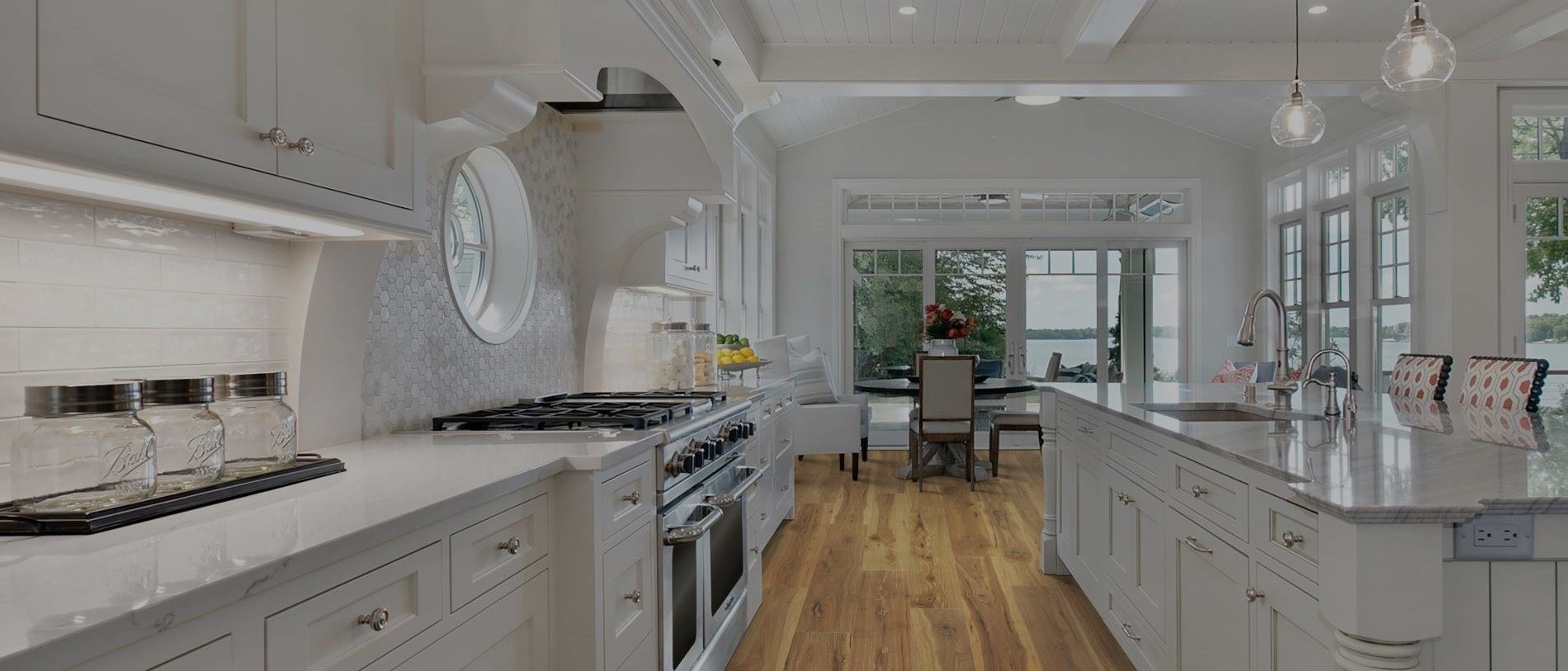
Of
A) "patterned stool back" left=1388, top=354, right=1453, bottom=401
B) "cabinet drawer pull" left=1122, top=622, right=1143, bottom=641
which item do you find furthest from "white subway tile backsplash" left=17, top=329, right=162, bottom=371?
"patterned stool back" left=1388, top=354, right=1453, bottom=401

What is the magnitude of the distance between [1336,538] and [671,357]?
263 centimetres

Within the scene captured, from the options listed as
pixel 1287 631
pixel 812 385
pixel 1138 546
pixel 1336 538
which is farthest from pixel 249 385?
pixel 812 385

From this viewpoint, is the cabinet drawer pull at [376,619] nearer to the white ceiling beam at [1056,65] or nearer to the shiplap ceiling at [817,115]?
the white ceiling beam at [1056,65]

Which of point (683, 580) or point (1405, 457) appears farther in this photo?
point (683, 580)

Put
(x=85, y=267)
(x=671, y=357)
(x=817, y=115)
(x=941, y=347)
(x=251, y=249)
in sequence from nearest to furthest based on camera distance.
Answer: (x=85, y=267), (x=251, y=249), (x=671, y=357), (x=941, y=347), (x=817, y=115)

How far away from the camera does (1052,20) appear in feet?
15.0

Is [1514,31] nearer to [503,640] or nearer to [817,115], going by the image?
[817,115]

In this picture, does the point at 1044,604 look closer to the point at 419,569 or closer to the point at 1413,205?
the point at 419,569

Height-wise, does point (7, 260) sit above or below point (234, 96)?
Answer: below

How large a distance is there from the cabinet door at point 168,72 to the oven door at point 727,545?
167cm

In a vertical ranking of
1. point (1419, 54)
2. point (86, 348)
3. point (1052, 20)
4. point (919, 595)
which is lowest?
point (919, 595)

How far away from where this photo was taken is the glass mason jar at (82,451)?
1067 millimetres

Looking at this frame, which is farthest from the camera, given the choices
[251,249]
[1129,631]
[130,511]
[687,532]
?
[1129,631]

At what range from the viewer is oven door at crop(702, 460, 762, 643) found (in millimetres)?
2672
